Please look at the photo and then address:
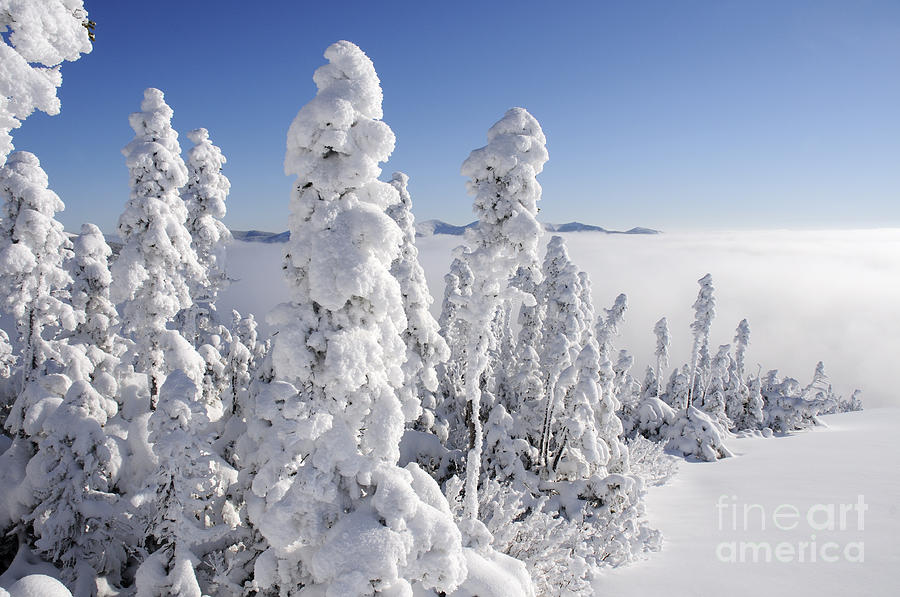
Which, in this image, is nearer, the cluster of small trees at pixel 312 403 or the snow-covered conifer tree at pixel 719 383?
the cluster of small trees at pixel 312 403

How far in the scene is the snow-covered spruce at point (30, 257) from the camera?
55.0 ft

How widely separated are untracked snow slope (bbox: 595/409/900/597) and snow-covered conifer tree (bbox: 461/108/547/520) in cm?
618

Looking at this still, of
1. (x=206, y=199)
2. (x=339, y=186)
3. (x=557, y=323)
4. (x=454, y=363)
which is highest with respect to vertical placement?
(x=206, y=199)

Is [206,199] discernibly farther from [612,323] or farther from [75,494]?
[612,323]

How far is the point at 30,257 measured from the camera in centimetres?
1680

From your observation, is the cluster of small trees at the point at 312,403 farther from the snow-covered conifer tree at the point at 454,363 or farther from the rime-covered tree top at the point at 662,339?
the rime-covered tree top at the point at 662,339

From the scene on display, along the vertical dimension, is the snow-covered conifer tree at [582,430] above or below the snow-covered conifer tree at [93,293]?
below

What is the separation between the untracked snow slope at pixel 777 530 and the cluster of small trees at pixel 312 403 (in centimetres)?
136

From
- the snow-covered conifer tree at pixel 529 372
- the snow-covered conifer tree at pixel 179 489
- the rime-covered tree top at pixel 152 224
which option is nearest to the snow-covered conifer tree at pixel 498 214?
the snow-covered conifer tree at pixel 179 489

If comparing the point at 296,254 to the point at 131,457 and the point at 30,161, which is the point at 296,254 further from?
the point at 30,161

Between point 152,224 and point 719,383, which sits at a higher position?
point 152,224

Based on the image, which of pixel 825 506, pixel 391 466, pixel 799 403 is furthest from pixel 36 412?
pixel 799 403

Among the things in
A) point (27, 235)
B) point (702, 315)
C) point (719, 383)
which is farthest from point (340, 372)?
point (719, 383)

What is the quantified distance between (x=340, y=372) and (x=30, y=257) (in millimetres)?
16978
